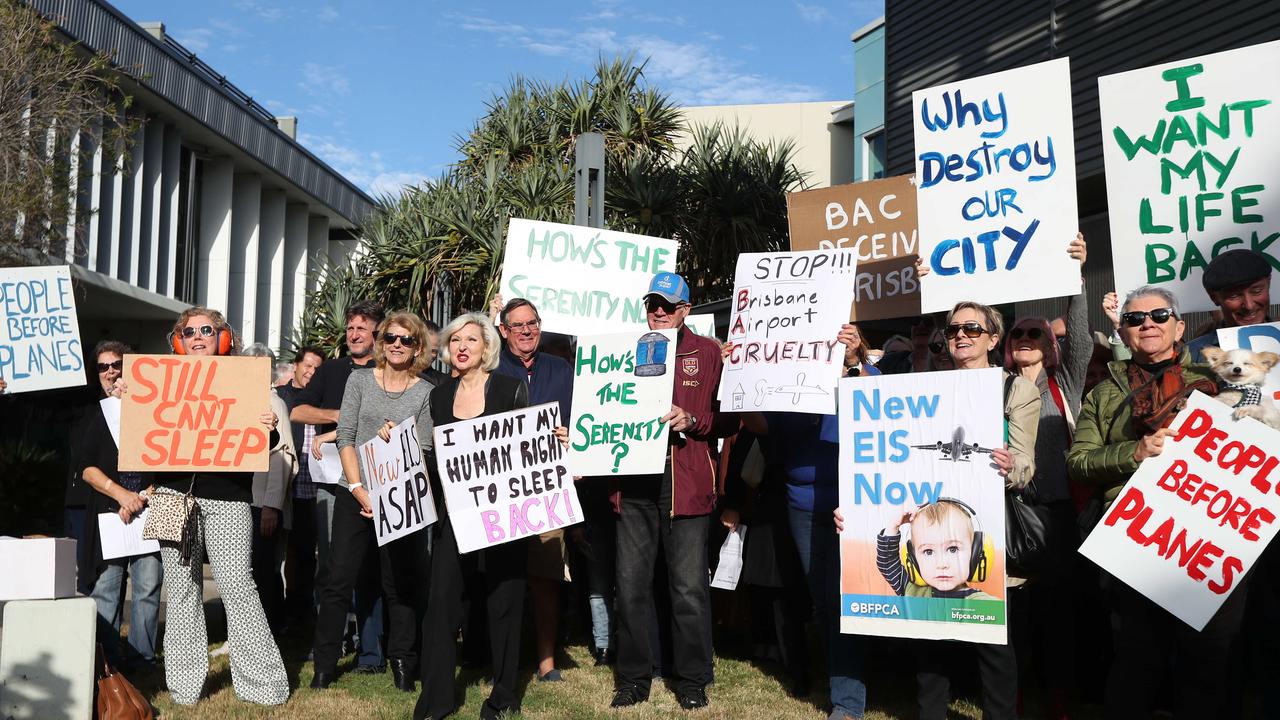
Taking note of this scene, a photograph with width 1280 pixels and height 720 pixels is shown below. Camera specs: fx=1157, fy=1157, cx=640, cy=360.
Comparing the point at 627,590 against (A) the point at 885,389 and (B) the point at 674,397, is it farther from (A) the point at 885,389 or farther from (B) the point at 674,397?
(A) the point at 885,389

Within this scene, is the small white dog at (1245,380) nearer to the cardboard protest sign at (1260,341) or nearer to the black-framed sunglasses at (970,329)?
the cardboard protest sign at (1260,341)

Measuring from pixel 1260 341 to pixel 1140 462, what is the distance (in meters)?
0.62

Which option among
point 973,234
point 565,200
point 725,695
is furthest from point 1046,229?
point 565,200

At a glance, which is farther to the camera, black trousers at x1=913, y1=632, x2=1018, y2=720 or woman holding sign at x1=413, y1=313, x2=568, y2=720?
woman holding sign at x1=413, y1=313, x2=568, y2=720

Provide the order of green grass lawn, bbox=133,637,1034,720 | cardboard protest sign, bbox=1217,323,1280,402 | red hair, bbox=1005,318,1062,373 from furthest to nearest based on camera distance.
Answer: green grass lawn, bbox=133,637,1034,720, red hair, bbox=1005,318,1062,373, cardboard protest sign, bbox=1217,323,1280,402

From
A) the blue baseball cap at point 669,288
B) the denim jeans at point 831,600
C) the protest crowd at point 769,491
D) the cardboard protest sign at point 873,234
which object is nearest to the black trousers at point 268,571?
the protest crowd at point 769,491

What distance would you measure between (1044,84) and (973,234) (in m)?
0.83

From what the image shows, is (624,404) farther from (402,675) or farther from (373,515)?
(402,675)

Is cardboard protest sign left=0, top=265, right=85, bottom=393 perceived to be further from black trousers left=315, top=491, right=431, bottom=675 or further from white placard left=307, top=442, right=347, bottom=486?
black trousers left=315, top=491, right=431, bottom=675

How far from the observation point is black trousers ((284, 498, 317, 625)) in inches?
335

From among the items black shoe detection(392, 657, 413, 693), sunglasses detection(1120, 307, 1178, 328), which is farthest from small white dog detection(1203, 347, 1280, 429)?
black shoe detection(392, 657, 413, 693)

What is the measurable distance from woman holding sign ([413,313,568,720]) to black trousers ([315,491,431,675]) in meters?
0.76

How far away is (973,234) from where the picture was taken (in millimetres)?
5828

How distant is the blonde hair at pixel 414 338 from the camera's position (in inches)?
243
